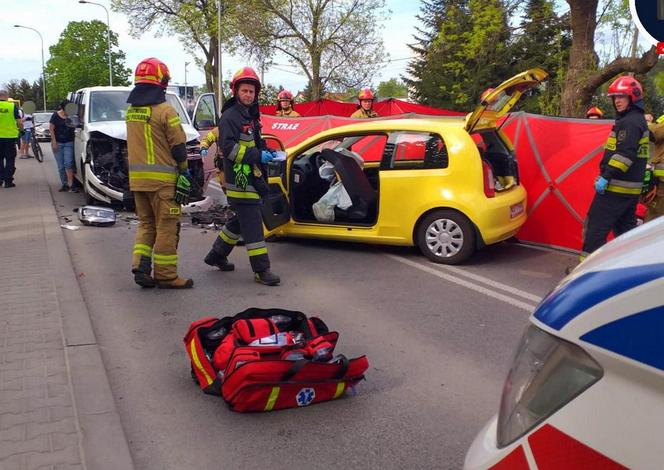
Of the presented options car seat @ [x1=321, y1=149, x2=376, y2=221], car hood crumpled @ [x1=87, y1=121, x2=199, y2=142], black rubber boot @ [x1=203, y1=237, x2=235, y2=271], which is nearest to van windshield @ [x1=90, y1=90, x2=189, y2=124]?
car hood crumpled @ [x1=87, y1=121, x2=199, y2=142]

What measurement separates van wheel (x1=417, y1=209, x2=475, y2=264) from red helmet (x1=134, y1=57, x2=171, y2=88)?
3181mm

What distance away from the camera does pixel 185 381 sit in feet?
13.1

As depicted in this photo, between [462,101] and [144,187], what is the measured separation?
2932cm

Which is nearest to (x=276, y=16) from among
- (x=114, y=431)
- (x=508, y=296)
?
(x=508, y=296)

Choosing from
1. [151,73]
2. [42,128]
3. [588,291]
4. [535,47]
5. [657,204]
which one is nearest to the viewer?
[588,291]

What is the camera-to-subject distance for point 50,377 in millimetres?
3838

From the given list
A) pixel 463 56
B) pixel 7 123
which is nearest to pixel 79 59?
pixel 463 56

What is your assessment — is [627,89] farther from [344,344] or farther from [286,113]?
[286,113]

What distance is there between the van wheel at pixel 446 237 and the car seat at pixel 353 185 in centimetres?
71

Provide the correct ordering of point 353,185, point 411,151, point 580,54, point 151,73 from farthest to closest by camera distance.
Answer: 1. point 580,54
2. point 353,185
3. point 411,151
4. point 151,73

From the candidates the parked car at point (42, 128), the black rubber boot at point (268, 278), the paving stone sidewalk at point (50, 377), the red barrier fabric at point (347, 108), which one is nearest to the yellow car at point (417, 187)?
the black rubber boot at point (268, 278)

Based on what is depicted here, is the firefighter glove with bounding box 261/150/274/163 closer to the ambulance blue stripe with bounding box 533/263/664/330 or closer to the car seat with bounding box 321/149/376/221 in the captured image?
the car seat with bounding box 321/149/376/221

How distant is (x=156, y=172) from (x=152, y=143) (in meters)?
0.27

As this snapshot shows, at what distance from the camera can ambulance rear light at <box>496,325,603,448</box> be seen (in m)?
1.41
